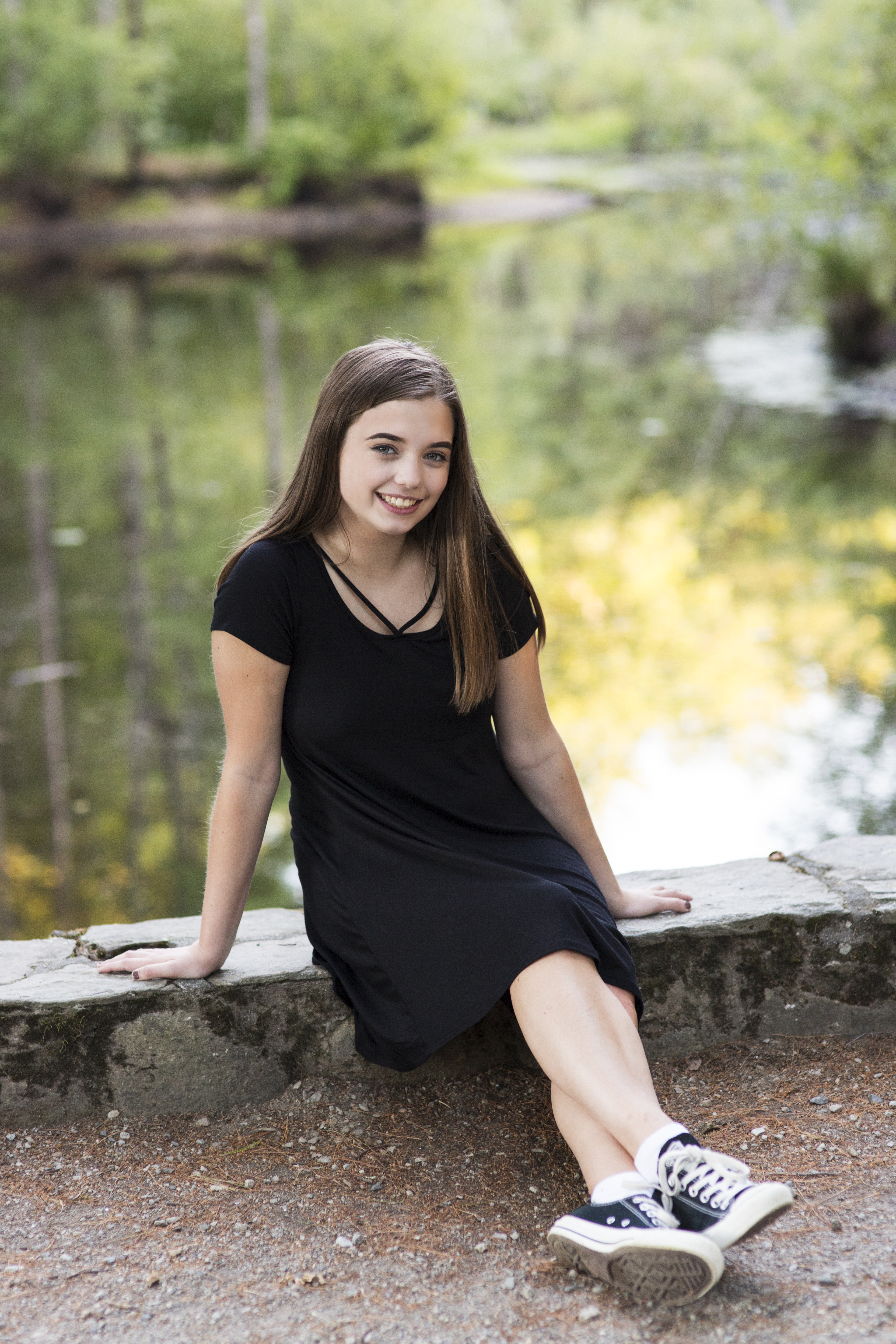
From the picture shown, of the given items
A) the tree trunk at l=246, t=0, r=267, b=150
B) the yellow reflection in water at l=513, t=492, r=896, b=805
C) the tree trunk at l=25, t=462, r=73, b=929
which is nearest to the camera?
the tree trunk at l=25, t=462, r=73, b=929

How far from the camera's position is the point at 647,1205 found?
5.56 feet

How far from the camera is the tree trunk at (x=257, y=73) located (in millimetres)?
31891

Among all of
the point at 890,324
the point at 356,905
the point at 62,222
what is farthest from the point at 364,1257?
the point at 62,222

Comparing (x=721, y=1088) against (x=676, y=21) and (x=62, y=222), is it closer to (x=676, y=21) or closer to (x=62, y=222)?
(x=62, y=222)

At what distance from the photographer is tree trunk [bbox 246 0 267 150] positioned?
3189cm

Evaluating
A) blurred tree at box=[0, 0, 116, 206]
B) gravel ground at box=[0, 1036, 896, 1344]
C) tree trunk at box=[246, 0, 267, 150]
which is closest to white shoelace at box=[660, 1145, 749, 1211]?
gravel ground at box=[0, 1036, 896, 1344]

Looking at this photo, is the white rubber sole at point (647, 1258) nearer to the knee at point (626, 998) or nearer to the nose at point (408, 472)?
the knee at point (626, 998)

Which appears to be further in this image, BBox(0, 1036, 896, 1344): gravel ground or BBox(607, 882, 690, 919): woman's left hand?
BBox(607, 882, 690, 919): woman's left hand

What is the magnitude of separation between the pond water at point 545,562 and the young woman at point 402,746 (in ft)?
1.24

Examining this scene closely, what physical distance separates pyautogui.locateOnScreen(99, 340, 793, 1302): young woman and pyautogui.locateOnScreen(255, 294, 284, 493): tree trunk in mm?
4327

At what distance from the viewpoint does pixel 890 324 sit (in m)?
11.4

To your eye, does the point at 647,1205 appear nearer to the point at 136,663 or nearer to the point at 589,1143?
the point at 589,1143

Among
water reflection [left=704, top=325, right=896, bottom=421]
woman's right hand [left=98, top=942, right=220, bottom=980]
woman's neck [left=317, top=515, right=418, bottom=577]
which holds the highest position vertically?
water reflection [left=704, top=325, right=896, bottom=421]

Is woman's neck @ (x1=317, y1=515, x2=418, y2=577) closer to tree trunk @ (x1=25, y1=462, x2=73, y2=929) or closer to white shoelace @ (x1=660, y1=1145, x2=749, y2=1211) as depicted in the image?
white shoelace @ (x1=660, y1=1145, x2=749, y2=1211)
